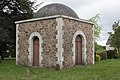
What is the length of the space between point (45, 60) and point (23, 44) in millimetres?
3081

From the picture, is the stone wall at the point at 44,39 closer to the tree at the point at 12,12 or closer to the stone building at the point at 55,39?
the stone building at the point at 55,39

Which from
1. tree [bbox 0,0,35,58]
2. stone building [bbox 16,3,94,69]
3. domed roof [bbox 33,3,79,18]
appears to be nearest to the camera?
stone building [bbox 16,3,94,69]

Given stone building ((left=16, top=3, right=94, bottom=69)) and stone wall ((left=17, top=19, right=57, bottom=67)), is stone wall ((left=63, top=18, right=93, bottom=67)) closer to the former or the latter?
stone building ((left=16, top=3, right=94, bottom=69))

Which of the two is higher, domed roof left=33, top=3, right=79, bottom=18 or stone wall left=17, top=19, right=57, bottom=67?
domed roof left=33, top=3, right=79, bottom=18

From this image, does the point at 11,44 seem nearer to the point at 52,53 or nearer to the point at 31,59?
the point at 31,59

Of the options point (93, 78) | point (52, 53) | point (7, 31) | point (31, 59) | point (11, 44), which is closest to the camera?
point (93, 78)

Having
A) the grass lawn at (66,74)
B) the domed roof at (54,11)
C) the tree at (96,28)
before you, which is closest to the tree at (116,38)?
the tree at (96,28)

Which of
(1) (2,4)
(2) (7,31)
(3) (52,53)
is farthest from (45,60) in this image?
(1) (2,4)

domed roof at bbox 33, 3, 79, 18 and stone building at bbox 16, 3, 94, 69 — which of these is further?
domed roof at bbox 33, 3, 79, 18

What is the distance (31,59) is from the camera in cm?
1959

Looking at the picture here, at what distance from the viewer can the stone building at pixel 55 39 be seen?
17703 mm

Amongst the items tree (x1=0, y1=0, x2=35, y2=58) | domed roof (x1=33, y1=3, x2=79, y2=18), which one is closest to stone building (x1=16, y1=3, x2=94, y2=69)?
domed roof (x1=33, y1=3, x2=79, y2=18)

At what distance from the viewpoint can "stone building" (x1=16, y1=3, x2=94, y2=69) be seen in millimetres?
17703

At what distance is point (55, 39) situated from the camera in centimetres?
1770
